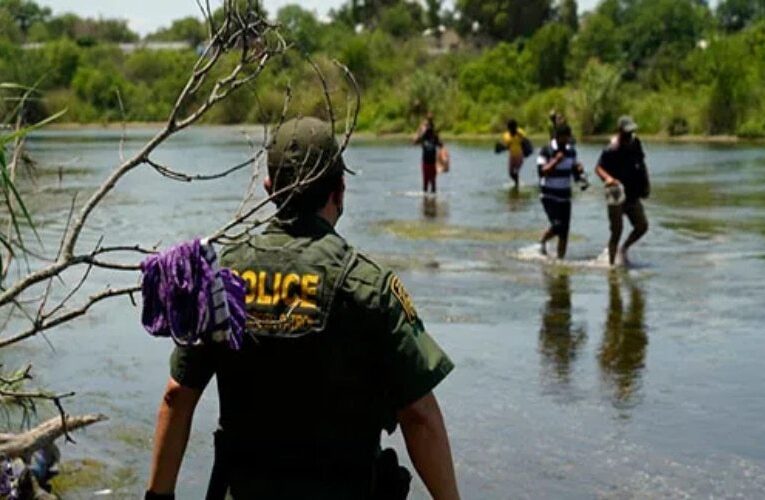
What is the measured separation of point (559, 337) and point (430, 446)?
7.14m

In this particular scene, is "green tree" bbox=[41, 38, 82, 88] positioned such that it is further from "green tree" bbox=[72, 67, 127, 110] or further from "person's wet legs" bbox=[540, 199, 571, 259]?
"green tree" bbox=[72, 67, 127, 110]

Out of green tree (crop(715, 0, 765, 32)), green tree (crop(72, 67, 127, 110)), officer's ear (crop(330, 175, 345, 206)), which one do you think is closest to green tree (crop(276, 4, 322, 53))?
officer's ear (crop(330, 175, 345, 206))

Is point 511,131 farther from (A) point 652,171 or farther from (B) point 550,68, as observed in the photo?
(B) point 550,68

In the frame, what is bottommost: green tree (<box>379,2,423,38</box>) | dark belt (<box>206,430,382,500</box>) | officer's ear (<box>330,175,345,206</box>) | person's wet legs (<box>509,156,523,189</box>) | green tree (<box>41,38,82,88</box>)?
person's wet legs (<box>509,156,523,189</box>)

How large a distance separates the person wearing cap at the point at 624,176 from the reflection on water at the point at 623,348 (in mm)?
1527

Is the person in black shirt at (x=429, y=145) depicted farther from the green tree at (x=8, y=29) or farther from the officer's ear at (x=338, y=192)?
the officer's ear at (x=338, y=192)

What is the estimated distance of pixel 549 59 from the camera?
8575cm

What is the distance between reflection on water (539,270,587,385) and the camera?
952 cm

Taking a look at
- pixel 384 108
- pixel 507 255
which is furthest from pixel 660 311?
pixel 384 108

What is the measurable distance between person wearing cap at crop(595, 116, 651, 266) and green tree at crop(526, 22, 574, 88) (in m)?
71.2

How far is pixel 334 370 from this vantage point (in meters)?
3.64

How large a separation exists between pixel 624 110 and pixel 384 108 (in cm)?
1844

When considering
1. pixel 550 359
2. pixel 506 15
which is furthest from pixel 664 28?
pixel 550 359

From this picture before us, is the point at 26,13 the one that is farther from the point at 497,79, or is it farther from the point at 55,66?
the point at 497,79
